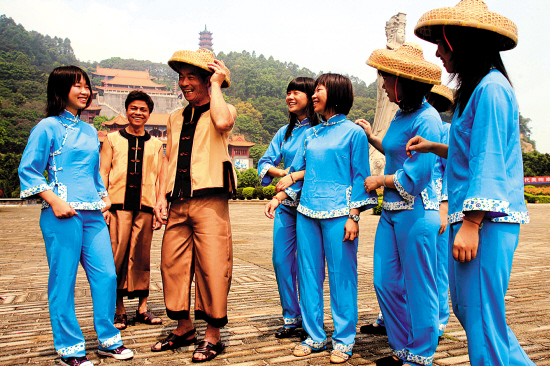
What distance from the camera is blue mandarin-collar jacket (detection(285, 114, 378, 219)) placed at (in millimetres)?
2881

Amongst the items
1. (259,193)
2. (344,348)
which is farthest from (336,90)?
(259,193)

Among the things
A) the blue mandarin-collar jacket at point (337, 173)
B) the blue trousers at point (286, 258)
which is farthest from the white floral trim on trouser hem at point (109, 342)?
the blue mandarin-collar jacket at point (337, 173)

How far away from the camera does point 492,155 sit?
1646 millimetres

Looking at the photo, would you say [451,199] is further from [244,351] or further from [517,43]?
[244,351]

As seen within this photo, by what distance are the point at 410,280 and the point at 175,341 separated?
4.98ft

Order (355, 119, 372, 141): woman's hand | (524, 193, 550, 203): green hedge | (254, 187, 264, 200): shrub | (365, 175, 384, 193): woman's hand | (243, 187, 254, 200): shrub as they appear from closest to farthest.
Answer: (365, 175, 384, 193): woman's hand < (355, 119, 372, 141): woman's hand < (524, 193, 550, 203): green hedge < (254, 187, 264, 200): shrub < (243, 187, 254, 200): shrub

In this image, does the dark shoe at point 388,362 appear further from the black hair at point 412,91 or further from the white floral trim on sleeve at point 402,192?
the black hair at point 412,91

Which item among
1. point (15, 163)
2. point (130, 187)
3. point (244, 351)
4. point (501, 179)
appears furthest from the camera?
point (15, 163)

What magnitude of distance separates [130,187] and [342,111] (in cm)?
178

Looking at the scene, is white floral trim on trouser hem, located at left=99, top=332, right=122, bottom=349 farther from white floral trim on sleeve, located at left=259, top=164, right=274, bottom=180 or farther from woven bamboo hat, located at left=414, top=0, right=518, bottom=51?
woven bamboo hat, located at left=414, top=0, right=518, bottom=51

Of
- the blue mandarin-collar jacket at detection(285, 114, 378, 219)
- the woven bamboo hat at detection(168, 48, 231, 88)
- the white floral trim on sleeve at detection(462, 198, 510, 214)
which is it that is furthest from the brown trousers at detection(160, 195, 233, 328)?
the white floral trim on sleeve at detection(462, 198, 510, 214)

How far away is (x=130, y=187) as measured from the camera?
3619 mm

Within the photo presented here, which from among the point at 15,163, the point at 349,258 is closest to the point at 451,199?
the point at 349,258

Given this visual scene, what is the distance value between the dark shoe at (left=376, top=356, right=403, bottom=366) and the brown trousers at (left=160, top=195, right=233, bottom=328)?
0.96m
